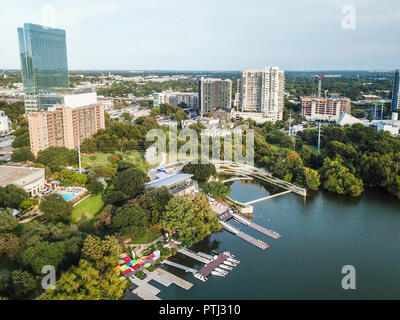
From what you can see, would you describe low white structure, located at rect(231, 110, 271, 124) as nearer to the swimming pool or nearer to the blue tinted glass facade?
the blue tinted glass facade

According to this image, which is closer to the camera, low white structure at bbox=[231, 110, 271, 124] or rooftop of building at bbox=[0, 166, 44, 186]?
rooftop of building at bbox=[0, 166, 44, 186]

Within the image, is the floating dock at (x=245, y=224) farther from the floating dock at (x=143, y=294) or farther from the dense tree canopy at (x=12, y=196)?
the dense tree canopy at (x=12, y=196)

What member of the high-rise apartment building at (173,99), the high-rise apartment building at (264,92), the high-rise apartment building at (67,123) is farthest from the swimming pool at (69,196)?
the high-rise apartment building at (173,99)

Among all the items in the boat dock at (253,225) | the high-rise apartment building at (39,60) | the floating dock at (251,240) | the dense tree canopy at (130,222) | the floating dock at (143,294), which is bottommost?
the floating dock at (143,294)

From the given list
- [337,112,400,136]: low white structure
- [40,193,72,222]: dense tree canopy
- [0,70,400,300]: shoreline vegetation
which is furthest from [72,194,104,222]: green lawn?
[337,112,400,136]: low white structure

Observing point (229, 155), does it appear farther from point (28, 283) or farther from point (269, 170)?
point (28, 283)

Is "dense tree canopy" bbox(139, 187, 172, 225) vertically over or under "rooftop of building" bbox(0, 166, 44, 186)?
under
